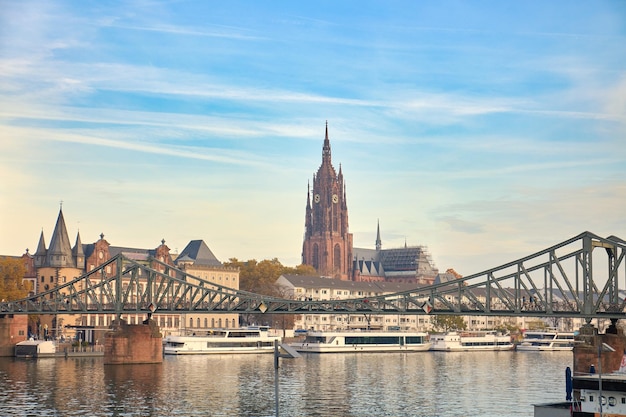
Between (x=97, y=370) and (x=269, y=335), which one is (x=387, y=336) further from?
(x=97, y=370)

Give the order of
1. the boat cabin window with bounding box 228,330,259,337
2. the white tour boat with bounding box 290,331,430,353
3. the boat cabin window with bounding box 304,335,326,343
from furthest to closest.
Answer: the boat cabin window with bounding box 304,335,326,343 < the white tour boat with bounding box 290,331,430,353 < the boat cabin window with bounding box 228,330,259,337

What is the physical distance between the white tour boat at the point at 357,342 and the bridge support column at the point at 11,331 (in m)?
50.7

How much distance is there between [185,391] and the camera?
96812 millimetres

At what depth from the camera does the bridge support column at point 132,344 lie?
13375 cm

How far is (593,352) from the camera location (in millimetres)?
108938

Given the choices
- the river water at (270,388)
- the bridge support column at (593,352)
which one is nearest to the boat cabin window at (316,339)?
the river water at (270,388)

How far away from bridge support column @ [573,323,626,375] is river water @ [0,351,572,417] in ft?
12.9

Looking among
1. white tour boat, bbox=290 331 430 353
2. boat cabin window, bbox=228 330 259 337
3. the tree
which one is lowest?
white tour boat, bbox=290 331 430 353

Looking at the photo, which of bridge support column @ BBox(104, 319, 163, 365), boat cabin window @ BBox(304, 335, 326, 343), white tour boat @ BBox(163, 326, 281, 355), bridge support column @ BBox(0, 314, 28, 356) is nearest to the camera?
bridge support column @ BBox(104, 319, 163, 365)

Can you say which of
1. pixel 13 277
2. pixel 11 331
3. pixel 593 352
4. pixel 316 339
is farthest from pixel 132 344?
pixel 13 277

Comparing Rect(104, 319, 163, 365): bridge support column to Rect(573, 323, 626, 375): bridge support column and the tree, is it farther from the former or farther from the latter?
Rect(573, 323, 626, 375): bridge support column

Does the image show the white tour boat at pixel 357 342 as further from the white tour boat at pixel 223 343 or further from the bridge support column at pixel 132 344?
the bridge support column at pixel 132 344

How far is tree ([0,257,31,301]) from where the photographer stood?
183 meters

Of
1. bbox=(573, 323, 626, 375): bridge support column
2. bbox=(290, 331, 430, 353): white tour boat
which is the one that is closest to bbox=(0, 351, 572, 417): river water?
bbox=(573, 323, 626, 375): bridge support column
